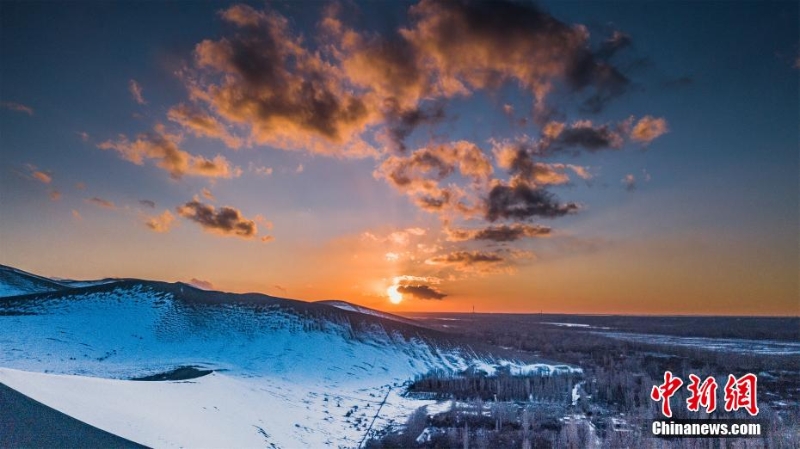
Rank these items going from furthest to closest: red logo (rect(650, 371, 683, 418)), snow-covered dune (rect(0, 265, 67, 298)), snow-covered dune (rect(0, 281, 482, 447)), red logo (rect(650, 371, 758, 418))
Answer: snow-covered dune (rect(0, 265, 67, 298))
red logo (rect(650, 371, 758, 418))
red logo (rect(650, 371, 683, 418))
snow-covered dune (rect(0, 281, 482, 447))

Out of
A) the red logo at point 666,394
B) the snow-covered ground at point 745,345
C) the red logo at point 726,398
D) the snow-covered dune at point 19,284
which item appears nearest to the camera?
the red logo at point 666,394

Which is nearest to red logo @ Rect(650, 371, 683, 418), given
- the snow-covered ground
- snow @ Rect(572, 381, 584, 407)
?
snow @ Rect(572, 381, 584, 407)

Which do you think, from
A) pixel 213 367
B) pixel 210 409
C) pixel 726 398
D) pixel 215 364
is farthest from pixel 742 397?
pixel 215 364

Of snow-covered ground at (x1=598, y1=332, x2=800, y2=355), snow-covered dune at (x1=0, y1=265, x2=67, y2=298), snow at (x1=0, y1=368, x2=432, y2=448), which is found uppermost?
snow-covered ground at (x1=598, y1=332, x2=800, y2=355)

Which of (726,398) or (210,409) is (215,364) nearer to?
(210,409)

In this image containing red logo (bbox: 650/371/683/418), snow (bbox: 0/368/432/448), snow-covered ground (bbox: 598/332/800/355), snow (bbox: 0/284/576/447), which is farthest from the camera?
snow-covered ground (bbox: 598/332/800/355)

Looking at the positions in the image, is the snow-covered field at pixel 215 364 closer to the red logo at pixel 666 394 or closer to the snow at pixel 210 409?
the snow at pixel 210 409

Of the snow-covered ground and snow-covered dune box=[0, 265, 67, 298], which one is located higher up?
the snow-covered ground

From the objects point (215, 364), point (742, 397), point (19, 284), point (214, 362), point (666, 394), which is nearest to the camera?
point (666, 394)

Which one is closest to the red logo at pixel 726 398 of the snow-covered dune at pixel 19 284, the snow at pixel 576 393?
the snow at pixel 576 393

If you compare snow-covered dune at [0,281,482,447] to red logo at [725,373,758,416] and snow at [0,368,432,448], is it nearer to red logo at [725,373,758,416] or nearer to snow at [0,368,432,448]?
snow at [0,368,432,448]

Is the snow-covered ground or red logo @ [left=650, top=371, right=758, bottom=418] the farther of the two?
the snow-covered ground

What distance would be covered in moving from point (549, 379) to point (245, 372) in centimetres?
1210

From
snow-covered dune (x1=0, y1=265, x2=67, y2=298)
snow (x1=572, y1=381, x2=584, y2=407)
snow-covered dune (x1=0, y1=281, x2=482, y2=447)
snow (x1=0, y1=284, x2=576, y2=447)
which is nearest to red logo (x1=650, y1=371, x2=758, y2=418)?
snow (x1=572, y1=381, x2=584, y2=407)
